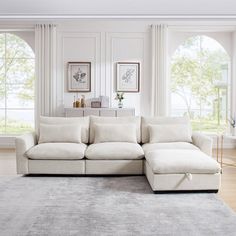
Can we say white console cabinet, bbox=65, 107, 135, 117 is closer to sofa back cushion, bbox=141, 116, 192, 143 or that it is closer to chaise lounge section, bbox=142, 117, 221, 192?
sofa back cushion, bbox=141, 116, 192, 143

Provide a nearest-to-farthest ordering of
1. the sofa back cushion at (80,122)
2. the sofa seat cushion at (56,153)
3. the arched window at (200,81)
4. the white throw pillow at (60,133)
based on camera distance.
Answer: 1. the sofa seat cushion at (56,153)
2. the white throw pillow at (60,133)
3. the sofa back cushion at (80,122)
4. the arched window at (200,81)

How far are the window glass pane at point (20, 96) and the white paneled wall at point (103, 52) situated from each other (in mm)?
832

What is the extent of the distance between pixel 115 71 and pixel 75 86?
925 mm

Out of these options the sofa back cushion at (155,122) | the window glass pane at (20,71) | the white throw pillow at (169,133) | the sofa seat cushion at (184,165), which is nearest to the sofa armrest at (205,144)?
the white throw pillow at (169,133)

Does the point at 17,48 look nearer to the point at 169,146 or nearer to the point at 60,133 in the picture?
the point at 60,133

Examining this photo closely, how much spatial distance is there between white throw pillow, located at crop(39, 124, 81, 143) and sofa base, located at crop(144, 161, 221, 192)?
1.75 metres

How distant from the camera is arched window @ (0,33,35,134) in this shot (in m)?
8.20

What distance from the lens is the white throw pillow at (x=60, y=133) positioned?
548 centimetres

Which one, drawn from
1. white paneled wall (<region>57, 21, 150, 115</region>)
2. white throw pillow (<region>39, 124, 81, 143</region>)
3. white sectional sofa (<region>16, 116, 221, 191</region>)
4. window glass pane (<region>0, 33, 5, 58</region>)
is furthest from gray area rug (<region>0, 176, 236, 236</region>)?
window glass pane (<region>0, 33, 5, 58</region>)

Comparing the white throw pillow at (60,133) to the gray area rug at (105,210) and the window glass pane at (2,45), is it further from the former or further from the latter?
the window glass pane at (2,45)

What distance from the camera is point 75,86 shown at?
784 cm

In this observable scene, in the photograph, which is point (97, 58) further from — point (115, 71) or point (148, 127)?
point (148, 127)

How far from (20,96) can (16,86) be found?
0.24 m
